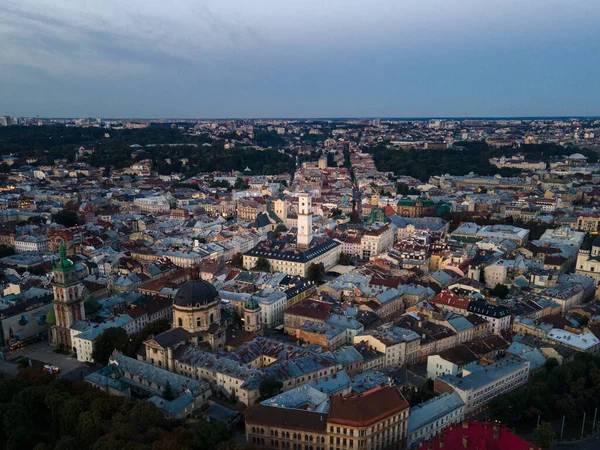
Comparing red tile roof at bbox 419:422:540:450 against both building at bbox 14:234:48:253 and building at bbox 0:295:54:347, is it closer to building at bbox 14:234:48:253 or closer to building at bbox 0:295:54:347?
building at bbox 0:295:54:347

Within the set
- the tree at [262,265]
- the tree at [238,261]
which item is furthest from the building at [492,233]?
the tree at [238,261]

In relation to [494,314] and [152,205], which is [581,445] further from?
[152,205]

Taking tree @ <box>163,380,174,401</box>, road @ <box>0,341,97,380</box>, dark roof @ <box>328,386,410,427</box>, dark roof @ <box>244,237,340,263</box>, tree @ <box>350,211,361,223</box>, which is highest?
dark roof @ <box>328,386,410,427</box>

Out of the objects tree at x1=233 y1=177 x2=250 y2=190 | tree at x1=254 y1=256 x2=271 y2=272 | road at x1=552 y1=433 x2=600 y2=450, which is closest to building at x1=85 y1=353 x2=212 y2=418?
road at x1=552 y1=433 x2=600 y2=450

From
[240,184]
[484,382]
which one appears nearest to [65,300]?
[484,382]

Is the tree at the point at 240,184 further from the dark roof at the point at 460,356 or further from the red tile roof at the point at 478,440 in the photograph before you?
the red tile roof at the point at 478,440

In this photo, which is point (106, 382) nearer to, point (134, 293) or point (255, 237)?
point (134, 293)

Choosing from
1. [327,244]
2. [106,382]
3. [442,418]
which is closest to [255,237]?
[327,244]
